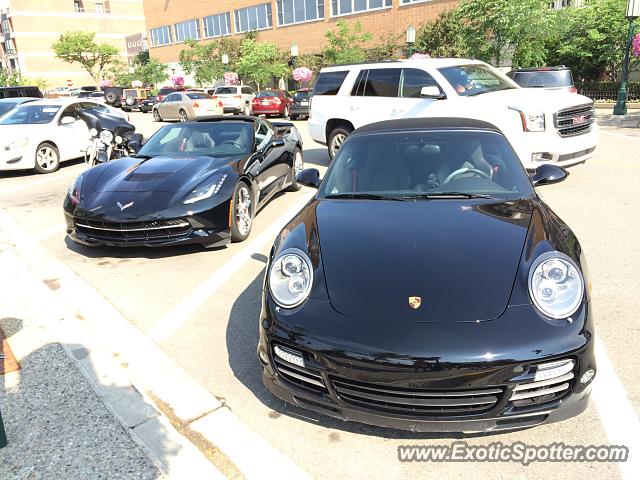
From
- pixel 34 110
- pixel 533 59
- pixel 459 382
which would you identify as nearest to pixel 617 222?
pixel 459 382

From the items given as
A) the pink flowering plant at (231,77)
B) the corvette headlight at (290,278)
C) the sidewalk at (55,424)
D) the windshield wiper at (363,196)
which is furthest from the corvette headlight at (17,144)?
the pink flowering plant at (231,77)

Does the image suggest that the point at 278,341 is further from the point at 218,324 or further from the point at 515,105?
the point at 515,105

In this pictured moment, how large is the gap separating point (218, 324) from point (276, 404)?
1.23 m

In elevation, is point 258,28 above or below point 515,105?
above

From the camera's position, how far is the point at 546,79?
49.2 ft

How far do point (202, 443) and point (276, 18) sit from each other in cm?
4752

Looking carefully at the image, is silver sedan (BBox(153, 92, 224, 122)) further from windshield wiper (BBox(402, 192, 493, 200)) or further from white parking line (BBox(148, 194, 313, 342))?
windshield wiper (BBox(402, 192, 493, 200))

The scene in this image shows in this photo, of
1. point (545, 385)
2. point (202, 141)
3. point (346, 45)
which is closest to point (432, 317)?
point (545, 385)

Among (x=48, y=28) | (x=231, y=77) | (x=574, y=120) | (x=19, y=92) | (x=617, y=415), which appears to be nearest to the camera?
(x=617, y=415)

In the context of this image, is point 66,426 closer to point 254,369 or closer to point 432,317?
point 254,369

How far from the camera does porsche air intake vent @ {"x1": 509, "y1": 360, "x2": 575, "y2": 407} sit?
2363mm

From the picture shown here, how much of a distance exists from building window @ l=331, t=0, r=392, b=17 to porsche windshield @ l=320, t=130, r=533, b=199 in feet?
118

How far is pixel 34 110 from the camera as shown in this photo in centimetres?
1231

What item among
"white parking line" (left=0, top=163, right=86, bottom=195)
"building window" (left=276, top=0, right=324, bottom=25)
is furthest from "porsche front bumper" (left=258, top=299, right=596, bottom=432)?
"building window" (left=276, top=0, right=324, bottom=25)
